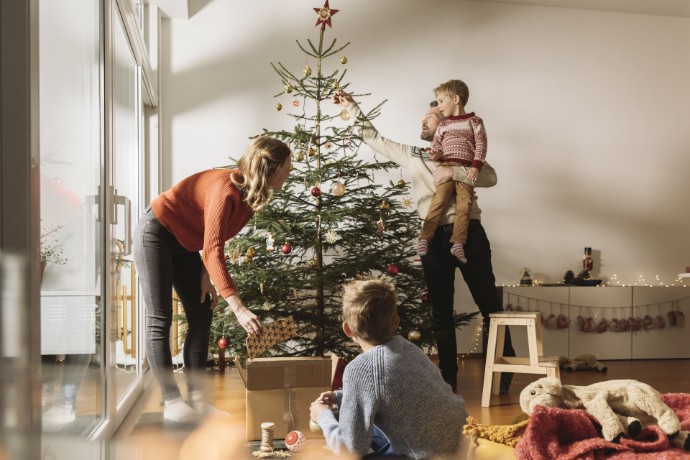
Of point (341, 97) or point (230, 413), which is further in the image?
point (341, 97)

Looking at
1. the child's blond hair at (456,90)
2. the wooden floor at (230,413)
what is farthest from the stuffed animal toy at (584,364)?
the child's blond hair at (456,90)

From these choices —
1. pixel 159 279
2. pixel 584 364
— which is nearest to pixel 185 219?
pixel 159 279

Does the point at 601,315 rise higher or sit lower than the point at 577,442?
lower

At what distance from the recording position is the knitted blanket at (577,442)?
1.88m

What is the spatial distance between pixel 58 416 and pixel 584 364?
3.69 metres

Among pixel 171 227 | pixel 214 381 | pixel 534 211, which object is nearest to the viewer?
pixel 171 227

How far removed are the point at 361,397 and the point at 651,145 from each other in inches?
177

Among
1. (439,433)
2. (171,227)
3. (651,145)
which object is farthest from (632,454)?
(651,145)

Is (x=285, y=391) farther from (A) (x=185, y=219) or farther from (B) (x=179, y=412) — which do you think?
(A) (x=185, y=219)

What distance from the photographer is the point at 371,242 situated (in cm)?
346

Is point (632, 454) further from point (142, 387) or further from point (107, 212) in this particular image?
point (142, 387)

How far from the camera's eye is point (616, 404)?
2.13 meters

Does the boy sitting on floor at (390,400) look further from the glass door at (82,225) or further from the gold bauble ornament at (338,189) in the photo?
the gold bauble ornament at (338,189)

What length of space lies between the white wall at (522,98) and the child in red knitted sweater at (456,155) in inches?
46.4
